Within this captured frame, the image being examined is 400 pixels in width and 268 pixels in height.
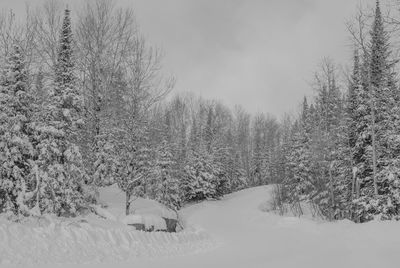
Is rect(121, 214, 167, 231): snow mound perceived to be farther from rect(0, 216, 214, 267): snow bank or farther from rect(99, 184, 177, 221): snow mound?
rect(0, 216, 214, 267): snow bank

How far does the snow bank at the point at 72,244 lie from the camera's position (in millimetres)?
10328

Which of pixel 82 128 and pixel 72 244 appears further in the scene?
pixel 82 128

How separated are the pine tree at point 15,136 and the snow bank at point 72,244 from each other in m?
1.46

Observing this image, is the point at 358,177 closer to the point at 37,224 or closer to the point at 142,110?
the point at 142,110

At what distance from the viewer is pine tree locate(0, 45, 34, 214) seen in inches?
547

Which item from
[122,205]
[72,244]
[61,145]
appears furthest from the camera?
[122,205]

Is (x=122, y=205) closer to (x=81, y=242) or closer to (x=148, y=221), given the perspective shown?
(x=148, y=221)

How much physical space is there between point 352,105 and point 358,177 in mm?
4791

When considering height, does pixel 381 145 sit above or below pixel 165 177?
above

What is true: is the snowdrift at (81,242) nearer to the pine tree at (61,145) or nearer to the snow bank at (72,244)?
the snow bank at (72,244)

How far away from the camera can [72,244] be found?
11.8 meters

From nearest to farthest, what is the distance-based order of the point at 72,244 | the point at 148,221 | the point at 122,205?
the point at 72,244 < the point at 148,221 < the point at 122,205

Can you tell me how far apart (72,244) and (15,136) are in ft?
14.7

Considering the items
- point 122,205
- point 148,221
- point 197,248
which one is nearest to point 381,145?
point 197,248
